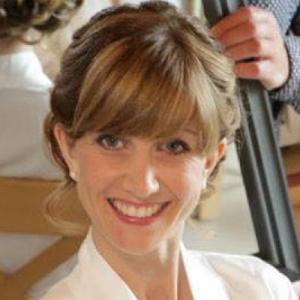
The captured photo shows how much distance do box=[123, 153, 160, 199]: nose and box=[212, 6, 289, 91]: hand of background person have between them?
0.40m

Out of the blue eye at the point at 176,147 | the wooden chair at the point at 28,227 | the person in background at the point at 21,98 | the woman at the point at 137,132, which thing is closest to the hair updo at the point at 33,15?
the person in background at the point at 21,98

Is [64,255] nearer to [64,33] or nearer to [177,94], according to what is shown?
[64,33]

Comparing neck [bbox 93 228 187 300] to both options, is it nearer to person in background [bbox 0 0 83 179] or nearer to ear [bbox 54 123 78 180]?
ear [bbox 54 123 78 180]

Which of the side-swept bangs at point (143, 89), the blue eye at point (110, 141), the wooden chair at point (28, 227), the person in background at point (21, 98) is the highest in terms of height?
the side-swept bangs at point (143, 89)

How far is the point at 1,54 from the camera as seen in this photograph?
1.52 m

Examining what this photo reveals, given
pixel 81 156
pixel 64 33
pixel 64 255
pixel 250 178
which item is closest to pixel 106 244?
pixel 81 156

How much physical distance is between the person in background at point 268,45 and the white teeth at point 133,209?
351mm

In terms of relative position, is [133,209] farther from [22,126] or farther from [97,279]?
[22,126]

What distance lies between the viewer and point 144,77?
91cm

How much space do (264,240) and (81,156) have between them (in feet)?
1.68

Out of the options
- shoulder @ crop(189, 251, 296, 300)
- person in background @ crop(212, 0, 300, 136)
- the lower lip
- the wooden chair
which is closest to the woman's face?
the lower lip

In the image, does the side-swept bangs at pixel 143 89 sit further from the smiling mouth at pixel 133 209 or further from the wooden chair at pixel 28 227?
the wooden chair at pixel 28 227

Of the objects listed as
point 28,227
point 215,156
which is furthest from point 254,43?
point 28,227

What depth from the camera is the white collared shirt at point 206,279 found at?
0.99 meters
